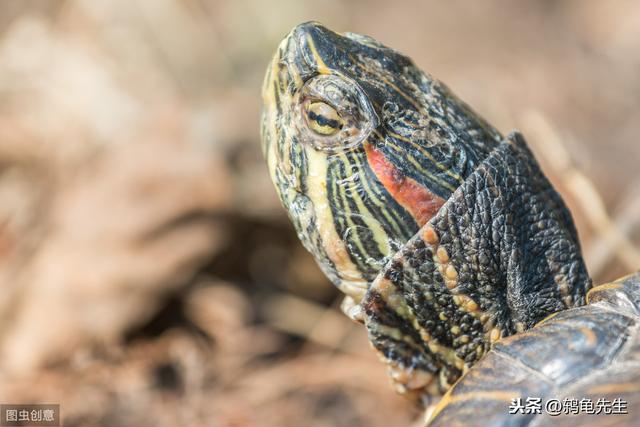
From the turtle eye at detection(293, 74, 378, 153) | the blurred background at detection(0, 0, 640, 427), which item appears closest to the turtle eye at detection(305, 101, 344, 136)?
the turtle eye at detection(293, 74, 378, 153)

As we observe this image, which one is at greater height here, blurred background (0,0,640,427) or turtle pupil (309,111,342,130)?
blurred background (0,0,640,427)

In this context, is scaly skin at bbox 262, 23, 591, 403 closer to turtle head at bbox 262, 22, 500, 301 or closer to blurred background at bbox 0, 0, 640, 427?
turtle head at bbox 262, 22, 500, 301

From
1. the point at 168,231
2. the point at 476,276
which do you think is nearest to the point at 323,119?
the point at 476,276

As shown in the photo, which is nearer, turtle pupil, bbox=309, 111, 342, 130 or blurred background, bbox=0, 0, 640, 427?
turtle pupil, bbox=309, 111, 342, 130

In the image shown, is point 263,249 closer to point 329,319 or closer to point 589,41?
point 329,319

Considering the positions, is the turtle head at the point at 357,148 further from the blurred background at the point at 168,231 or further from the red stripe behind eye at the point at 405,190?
the blurred background at the point at 168,231

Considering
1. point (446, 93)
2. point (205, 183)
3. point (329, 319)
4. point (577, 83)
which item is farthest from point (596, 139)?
point (446, 93)

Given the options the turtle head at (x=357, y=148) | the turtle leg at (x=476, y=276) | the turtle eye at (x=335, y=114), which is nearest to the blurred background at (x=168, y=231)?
the turtle leg at (x=476, y=276)
